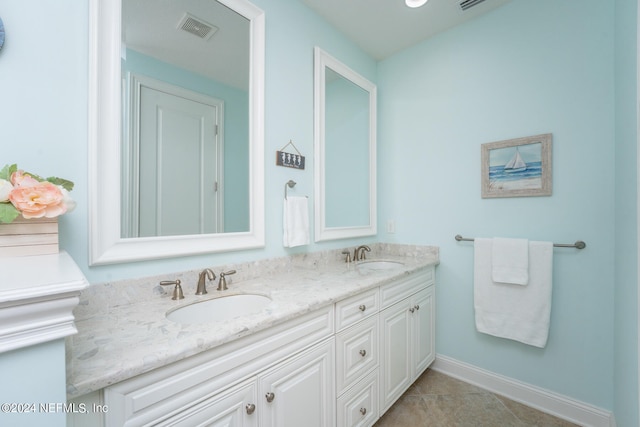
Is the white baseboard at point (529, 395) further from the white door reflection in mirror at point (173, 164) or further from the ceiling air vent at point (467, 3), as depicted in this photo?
the ceiling air vent at point (467, 3)

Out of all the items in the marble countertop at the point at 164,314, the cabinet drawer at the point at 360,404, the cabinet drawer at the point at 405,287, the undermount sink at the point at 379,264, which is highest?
the marble countertop at the point at 164,314

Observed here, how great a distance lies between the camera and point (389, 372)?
62.7 inches

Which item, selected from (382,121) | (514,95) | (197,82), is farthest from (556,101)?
(197,82)

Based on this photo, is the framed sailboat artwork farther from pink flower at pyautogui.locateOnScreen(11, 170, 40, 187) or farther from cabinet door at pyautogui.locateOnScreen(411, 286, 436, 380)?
pink flower at pyautogui.locateOnScreen(11, 170, 40, 187)

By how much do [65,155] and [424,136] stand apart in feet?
7.15

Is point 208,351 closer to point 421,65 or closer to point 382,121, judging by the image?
point 382,121

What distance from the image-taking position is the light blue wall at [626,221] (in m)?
1.07

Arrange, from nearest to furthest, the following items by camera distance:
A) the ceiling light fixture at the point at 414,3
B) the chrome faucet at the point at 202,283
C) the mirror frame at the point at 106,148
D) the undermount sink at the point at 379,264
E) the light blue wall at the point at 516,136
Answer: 1. the mirror frame at the point at 106,148
2. the chrome faucet at the point at 202,283
3. the light blue wall at the point at 516,136
4. the ceiling light fixture at the point at 414,3
5. the undermount sink at the point at 379,264

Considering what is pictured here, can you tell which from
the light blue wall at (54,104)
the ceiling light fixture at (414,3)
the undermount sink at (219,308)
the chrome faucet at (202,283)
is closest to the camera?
the light blue wall at (54,104)

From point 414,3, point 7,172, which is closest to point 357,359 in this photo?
point 7,172

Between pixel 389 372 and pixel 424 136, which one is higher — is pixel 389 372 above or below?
below

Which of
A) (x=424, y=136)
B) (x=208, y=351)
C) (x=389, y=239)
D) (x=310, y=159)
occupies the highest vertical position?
(x=424, y=136)

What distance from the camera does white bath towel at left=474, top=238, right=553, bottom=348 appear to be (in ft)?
5.42

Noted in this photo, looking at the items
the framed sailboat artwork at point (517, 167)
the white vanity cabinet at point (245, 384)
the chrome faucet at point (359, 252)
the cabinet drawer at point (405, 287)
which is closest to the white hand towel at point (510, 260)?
the framed sailboat artwork at point (517, 167)
